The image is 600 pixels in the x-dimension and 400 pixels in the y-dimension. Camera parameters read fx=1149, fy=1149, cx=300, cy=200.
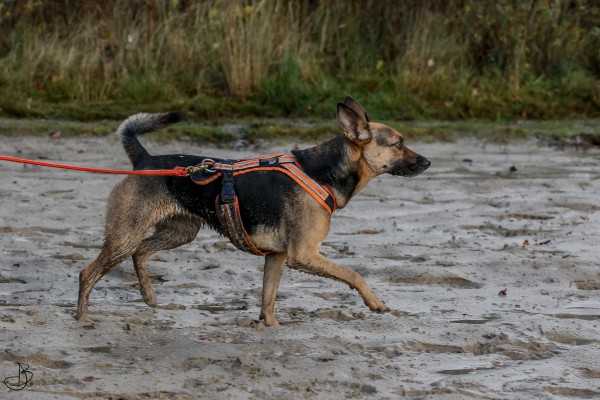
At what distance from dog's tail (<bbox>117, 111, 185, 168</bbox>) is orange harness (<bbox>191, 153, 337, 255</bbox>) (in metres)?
0.44

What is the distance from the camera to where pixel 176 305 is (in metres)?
7.00

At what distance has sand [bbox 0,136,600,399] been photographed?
5516mm

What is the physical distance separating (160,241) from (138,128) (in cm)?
73

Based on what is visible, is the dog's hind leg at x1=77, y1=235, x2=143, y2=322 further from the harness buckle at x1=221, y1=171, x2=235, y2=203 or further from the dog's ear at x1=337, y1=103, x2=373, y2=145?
the dog's ear at x1=337, y1=103, x2=373, y2=145

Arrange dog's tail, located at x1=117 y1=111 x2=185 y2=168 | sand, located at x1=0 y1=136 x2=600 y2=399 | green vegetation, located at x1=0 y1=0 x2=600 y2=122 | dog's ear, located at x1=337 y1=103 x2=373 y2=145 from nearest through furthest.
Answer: sand, located at x1=0 y1=136 x2=600 y2=399 → dog's ear, located at x1=337 y1=103 x2=373 y2=145 → dog's tail, located at x1=117 y1=111 x2=185 y2=168 → green vegetation, located at x1=0 y1=0 x2=600 y2=122

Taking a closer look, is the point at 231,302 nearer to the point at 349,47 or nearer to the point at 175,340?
the point at 175,340

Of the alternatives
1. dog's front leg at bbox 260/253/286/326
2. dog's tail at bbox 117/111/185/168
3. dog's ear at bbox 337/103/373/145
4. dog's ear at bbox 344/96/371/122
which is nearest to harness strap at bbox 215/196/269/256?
dog's front leg at bbox 260/253/286/326

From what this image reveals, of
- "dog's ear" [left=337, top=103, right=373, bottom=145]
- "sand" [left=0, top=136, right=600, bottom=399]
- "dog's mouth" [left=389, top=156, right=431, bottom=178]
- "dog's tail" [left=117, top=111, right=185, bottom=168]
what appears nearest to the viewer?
"sand" [left=0, top=136, right=600, bottom=399]

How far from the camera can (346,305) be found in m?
7.07

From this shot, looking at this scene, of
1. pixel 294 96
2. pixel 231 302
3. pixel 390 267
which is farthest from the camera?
pixel 294 96

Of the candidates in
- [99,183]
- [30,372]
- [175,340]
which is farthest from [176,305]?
[99,183]

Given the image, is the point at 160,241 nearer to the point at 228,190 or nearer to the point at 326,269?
the point at 228,190

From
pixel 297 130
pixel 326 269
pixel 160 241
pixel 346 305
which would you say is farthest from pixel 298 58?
pixel 326 269

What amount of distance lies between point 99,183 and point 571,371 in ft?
19.4
